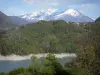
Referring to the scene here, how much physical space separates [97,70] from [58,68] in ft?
27.6

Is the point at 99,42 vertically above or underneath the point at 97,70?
above

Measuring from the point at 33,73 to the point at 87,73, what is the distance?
46.6ft

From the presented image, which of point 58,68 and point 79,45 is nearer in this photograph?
point 79,45

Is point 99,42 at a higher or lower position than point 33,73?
higher

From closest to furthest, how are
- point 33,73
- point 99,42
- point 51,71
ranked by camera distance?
point 99,42, point 51,71, point 33,73

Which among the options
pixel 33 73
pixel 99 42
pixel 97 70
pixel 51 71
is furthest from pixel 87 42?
pixel 33 73

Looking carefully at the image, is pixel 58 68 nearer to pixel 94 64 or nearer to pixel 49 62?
pixel 49 62

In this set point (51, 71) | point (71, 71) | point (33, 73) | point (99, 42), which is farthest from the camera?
point (33, 73)

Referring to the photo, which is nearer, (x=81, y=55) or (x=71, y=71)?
(x=81, y=55)

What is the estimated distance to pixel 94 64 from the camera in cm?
3047

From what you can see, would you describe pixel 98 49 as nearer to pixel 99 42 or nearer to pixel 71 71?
pixel 99 42

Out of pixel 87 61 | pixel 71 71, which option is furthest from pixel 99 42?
pixel 71 71

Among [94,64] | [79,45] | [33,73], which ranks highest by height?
[79,45]

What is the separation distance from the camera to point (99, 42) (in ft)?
105
